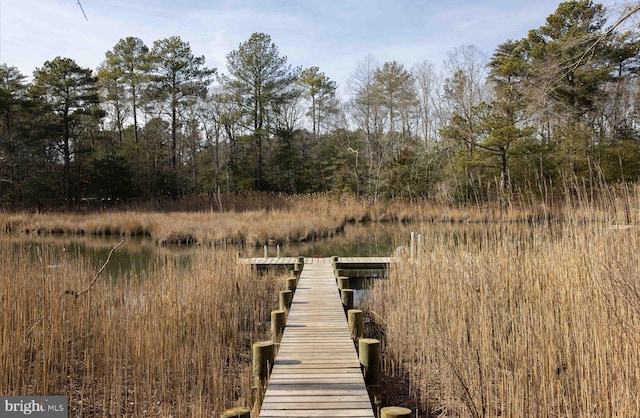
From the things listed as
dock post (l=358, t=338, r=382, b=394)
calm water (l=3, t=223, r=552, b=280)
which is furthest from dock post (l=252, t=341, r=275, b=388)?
calm water (l=3, t=223, r=552, b=280)

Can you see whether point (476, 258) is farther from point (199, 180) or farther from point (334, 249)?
point (199, 180)

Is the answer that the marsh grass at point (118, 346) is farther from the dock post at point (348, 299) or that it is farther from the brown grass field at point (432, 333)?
the dock post at point (348, 299)

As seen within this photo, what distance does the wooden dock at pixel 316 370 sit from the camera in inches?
90.2

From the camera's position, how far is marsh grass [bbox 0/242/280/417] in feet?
7.93

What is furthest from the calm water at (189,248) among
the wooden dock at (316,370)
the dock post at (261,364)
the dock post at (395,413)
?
the dock post at (395,413)

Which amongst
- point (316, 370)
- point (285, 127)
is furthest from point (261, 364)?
point (285, 127)

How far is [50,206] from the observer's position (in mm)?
16406

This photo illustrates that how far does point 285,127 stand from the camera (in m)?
21.4

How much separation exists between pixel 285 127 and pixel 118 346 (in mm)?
19222

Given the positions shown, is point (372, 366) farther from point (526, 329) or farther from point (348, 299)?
point (348, 299)

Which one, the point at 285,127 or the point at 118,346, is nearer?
the point at 118,346

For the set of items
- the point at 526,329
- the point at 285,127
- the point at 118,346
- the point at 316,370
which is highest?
the point at 285,127

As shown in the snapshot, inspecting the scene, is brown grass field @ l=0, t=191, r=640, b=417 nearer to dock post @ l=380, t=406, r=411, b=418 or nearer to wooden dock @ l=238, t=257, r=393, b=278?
dock post @ l=380, t=406, r=411, b=418

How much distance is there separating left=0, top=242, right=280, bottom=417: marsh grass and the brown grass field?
11mm
